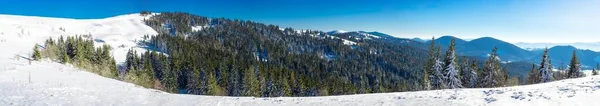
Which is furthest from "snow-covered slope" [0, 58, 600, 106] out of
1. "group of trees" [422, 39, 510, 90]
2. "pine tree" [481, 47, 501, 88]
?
"pine tree" [481, 47, 501, 88]

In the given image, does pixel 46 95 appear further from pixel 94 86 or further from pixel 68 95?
pixel 94 86

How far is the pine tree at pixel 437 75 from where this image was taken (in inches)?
2099

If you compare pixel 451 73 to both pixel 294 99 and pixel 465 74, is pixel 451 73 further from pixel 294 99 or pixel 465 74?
pixel 294 99

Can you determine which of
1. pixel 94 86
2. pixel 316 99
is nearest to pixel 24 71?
pixel 94 86

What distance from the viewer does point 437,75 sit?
5356 cm

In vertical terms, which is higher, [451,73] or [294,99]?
[294,99]

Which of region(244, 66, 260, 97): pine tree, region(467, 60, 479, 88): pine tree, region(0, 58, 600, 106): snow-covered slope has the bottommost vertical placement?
region(244, 66, 260, 97): pine tree

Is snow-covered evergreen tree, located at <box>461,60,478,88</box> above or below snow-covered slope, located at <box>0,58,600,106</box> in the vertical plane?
below

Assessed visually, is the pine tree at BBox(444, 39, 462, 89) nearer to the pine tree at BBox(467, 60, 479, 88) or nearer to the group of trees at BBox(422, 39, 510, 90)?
the group of trees at BBox(422, 39, 510, 90)

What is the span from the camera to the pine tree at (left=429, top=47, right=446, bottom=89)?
5331cm

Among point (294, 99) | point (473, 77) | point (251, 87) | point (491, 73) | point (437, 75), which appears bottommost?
point (251, 87)

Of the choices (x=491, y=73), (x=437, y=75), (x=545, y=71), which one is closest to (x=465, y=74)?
(x=491, y=73)

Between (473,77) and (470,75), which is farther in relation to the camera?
(470,75)

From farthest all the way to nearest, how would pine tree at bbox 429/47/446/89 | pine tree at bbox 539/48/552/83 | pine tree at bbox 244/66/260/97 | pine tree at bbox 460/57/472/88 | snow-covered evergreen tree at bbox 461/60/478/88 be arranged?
pine tree at bbox 244/66/260/97, pine tree at bbox 539/48/552/83, pine tree at bbox 460/57/472/88, snow-covered evergreen tree at bbox 461/60/478/88, pine tree at bbox 429/47/446/89
